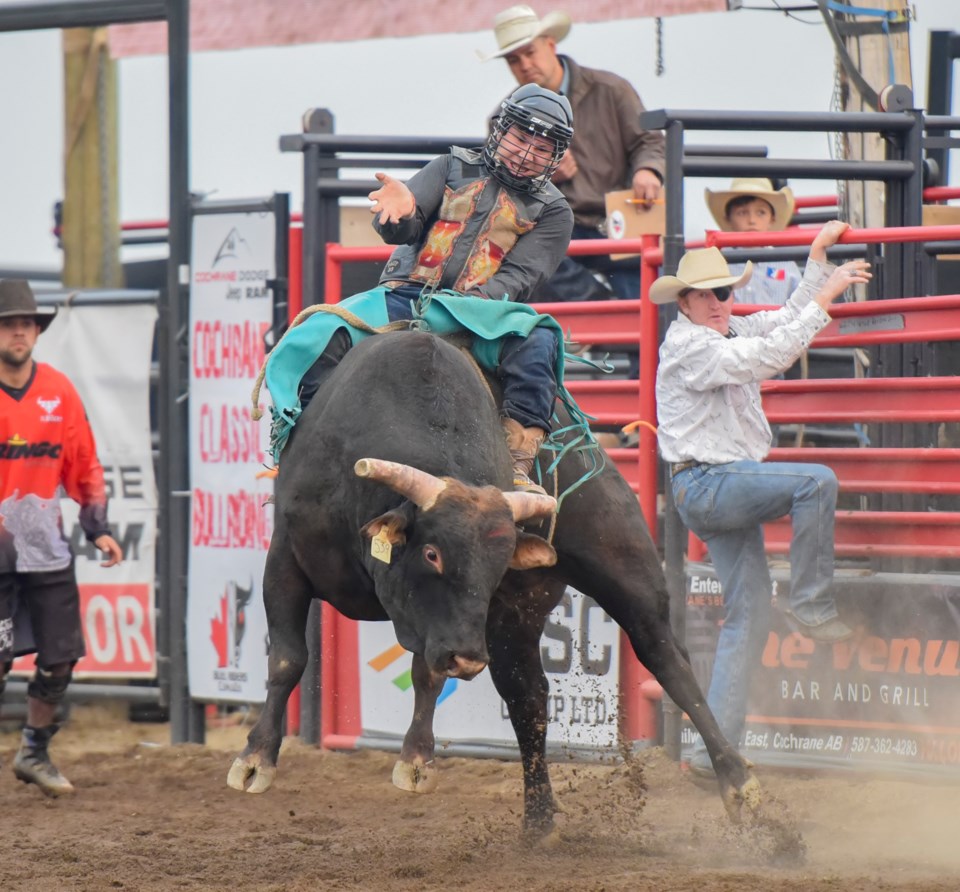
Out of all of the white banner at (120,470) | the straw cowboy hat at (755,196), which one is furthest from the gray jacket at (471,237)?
the white banner at (120,470)

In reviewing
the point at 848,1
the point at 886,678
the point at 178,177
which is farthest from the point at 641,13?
the point at 886,678

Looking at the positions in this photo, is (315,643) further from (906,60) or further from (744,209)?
(906,60)

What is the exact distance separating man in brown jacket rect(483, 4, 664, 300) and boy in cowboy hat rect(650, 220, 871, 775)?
1321mm

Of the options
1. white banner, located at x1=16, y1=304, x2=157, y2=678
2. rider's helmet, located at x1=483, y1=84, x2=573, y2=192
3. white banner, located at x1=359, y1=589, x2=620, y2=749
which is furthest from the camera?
white banner, located at x1=16, y1=304, x2=157, y2=678

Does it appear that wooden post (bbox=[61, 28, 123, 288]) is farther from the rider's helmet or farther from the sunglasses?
the rider's helmet

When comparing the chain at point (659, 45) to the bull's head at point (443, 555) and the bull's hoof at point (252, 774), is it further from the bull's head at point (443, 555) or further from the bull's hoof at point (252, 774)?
the bull's hoof at point (252, 774)

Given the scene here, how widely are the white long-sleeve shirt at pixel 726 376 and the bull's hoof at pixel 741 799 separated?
1.46 meters

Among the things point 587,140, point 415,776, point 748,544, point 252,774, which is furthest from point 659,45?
point 252,774

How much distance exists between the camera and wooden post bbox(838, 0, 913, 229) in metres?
7.53

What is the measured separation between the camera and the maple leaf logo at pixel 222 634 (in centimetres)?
829

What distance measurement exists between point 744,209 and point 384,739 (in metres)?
3.17

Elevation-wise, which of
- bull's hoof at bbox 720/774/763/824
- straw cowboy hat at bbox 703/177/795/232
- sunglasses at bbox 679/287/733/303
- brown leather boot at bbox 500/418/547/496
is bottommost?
bull's hoof at bbox 720/774/763/824

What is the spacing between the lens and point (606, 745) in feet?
24.1

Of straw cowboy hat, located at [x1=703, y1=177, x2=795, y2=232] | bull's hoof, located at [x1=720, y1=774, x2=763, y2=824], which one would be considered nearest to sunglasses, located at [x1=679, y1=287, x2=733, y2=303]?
straw cowboy hat, located at [x1=703, y1=177, x2=795, y2=232]
